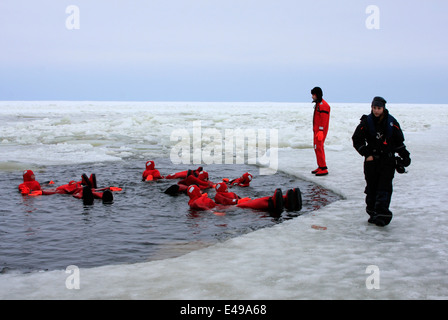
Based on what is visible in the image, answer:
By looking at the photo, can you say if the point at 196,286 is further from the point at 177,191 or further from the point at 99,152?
the point at 99,152

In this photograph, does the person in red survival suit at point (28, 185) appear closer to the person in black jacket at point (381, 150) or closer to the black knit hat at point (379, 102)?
the person in black jacket at point (381, 150)

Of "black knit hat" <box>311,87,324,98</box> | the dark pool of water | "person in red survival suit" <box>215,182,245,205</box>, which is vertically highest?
"black knit hat" <box>311,87,324,98</box>

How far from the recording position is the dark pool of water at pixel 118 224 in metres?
4.80

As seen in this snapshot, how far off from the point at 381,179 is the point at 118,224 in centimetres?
345

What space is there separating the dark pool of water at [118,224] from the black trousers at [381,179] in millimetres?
1319

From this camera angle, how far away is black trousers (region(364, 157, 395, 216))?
211 inches

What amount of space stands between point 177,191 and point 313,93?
3.59 meters

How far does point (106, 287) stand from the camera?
3596 mm

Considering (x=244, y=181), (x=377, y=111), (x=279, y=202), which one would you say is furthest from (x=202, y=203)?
(x=377, y=111)

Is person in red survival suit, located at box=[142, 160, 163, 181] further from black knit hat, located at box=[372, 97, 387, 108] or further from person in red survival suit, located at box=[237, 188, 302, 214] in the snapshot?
black knit hat, located at box=[372, 97, 387, 108]

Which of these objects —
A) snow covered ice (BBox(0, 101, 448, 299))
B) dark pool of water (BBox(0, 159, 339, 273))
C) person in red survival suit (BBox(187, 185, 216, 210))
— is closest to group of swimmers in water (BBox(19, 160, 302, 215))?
person in red survival suit (BBox(187, 185, 216, 210))

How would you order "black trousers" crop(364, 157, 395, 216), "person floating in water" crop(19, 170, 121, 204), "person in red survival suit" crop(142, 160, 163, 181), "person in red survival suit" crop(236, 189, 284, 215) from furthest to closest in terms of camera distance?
1. "person in red survival suit" crop(142, 160, 163, 181)
2. "person floating in water" crop(19, 170, 121, 204)
3. "person in red survival suit" crop(236, 189, 284, 215)
4. "black trousers" crop(364, 157, 395, 216)

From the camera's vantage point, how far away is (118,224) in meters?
6.05

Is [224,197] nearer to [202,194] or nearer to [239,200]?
[239,200]
